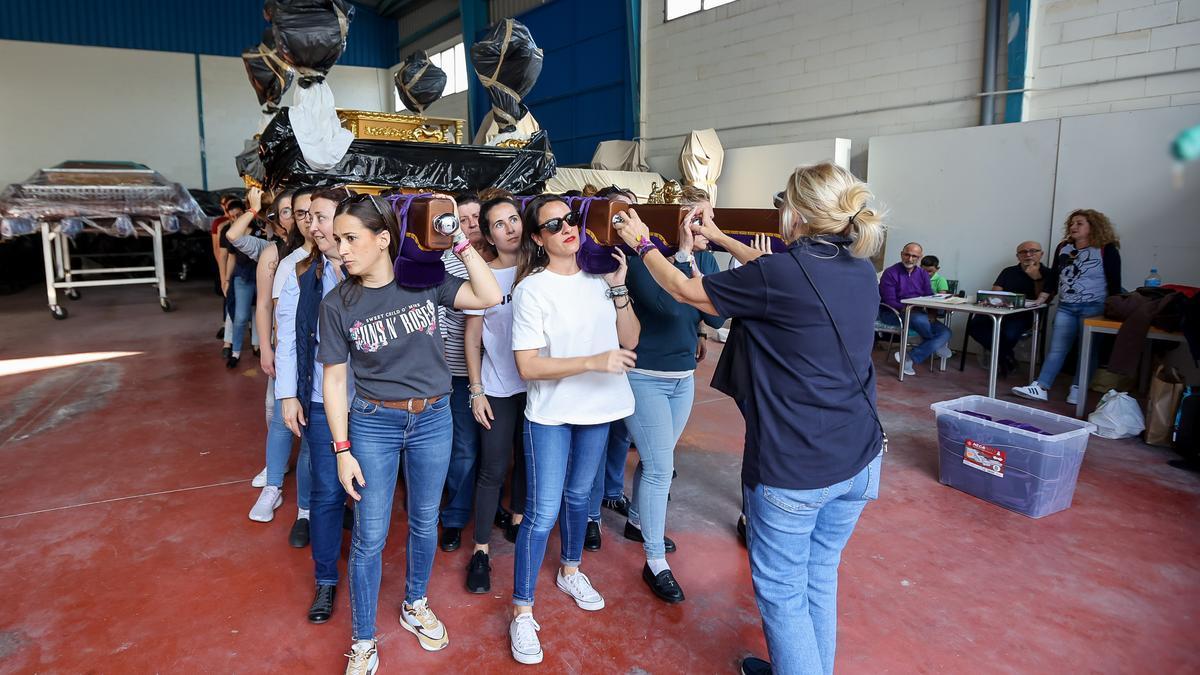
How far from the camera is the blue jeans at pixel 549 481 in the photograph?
2.12m

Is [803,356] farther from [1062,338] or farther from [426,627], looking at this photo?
[1062,338]

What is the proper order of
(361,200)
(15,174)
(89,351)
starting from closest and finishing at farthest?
(361,200) → (89,351) → (15,174)

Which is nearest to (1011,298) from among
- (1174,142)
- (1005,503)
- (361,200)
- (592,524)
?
(1005,503)

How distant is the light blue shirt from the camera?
7.63ft

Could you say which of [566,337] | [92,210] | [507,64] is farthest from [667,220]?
[92,210]

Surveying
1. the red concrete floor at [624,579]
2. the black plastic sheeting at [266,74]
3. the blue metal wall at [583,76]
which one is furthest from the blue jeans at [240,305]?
the blue metal wall at [583,76]

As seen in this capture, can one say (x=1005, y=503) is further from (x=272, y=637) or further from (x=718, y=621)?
(x=272, y=637)

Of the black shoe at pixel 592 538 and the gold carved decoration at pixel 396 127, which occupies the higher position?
the gold carved decoration at pixel 396 127

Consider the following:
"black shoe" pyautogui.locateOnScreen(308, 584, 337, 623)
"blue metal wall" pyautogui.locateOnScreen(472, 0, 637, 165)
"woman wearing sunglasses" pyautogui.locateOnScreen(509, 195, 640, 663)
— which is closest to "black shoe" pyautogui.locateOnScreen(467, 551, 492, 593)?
"woman wearing sunglasses" pyautogui.locateOnScreen(509, 195, 640, 663)

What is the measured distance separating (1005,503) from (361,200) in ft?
10.9

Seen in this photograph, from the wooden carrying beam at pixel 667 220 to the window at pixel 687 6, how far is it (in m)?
7.85

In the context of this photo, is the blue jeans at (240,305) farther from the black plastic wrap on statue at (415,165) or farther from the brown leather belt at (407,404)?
the brown leather belt at (407,404)

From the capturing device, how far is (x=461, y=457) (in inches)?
110

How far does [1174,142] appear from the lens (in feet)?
1.33
